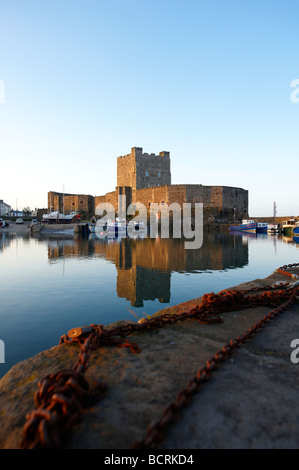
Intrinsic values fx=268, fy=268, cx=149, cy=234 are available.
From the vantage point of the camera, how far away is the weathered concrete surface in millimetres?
1344

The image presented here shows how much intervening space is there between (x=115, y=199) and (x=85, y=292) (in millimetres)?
44259

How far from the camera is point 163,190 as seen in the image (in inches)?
1875

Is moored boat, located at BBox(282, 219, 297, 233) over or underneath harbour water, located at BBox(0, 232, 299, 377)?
over

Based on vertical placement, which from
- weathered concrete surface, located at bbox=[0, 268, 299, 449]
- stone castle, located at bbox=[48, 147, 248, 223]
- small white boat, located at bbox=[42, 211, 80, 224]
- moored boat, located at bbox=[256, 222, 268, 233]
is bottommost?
weathered concrete surface, located at bbox=[0, 268, 299, 449]

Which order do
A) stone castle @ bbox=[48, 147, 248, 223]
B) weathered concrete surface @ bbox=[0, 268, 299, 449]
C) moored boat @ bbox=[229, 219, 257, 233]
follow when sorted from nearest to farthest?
weathered concrete surface @ bbox=[0, 268, 299, 449]
moored boat @ bbox=[229, 219, 257, 233]
stone castle @ bbox=[48, 147, 248, 223]

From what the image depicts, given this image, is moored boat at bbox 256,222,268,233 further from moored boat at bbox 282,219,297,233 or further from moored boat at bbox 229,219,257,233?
moored boat at bbox 282,219,297,233

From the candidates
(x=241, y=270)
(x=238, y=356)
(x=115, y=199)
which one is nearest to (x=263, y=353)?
(x=238, y=356)

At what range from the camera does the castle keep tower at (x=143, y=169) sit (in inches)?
1898

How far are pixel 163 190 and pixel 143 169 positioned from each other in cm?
566

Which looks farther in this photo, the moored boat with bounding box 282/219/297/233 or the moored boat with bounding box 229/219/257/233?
the moored boat with bounding box 282/219/297/233

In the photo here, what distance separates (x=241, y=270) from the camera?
1196cm

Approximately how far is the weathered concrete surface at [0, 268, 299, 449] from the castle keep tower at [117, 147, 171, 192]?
47.5m

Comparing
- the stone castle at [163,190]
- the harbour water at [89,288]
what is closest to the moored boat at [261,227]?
the stone castle at [163,190]

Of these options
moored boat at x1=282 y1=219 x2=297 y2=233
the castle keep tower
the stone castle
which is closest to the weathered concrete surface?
moored boat at x1=282 y1=219 x2=297 y2=233
